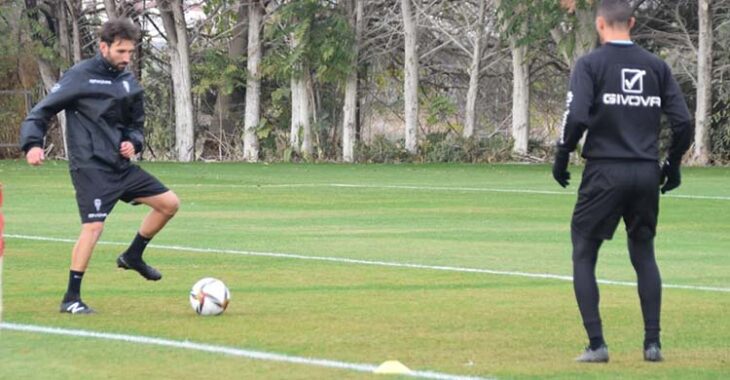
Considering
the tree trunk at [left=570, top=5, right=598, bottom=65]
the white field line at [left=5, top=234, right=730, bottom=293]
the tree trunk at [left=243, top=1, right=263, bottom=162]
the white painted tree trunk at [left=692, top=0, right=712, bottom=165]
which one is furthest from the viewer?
the tree trunk at [left=243, top=1, right=263, bottom=162]

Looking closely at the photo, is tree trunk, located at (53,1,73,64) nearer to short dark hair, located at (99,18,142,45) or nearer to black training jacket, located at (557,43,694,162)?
short dark hair, located at (99,18,142,45)

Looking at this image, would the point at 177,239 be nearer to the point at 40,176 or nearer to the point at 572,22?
the point at 40,176

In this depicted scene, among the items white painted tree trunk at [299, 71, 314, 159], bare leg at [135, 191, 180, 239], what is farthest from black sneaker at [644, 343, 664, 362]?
white painted tree trunk at [299, 71, 314, 159]

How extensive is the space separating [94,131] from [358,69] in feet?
108

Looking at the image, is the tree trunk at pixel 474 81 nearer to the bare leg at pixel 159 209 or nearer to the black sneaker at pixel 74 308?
the bare leg at pixel 159 209

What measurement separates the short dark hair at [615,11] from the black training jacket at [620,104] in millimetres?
130

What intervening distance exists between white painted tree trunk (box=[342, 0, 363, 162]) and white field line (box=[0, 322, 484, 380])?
33411 millimetres

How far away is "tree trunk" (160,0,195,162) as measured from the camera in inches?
1773

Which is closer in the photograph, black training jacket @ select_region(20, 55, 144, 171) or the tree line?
black training jacket @ select_region(20, 55, 144, 171)

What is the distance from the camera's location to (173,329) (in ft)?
34.1

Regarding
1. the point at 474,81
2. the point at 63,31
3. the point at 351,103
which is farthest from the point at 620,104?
the point at 63,31

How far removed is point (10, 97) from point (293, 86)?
8692 mm

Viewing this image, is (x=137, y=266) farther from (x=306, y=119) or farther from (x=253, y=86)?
(x=253, y=86)

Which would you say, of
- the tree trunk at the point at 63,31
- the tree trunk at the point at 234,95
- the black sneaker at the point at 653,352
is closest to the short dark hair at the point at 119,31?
the black sneaker at the point at 653,352
